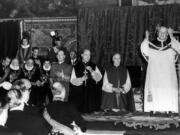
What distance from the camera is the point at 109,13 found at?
1057 centimetres

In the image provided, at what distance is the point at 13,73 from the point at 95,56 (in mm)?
2586

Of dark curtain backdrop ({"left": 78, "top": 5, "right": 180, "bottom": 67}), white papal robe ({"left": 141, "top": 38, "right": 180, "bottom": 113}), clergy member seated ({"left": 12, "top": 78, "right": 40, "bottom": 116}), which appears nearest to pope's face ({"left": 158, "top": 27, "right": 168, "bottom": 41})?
white papal robe ({"left": 141, "top": 38, "right": 180, "bottom": 113})

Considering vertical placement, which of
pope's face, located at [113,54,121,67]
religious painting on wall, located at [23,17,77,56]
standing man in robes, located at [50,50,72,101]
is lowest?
standing man in robes, located at [50,50,72,101]

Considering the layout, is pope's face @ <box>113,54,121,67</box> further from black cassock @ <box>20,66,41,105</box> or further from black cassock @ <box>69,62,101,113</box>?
black cassock @ <box>20,66,41,105</box>

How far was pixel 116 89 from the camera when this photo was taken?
7.50 meters

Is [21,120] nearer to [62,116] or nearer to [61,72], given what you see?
[62,116]

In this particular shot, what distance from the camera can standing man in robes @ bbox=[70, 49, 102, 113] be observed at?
791 cm

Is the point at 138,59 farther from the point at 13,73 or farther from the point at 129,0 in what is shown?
the point at 13,73

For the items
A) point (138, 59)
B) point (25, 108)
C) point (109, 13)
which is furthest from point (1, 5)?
point (25, 108)

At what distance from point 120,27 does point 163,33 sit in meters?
3.13

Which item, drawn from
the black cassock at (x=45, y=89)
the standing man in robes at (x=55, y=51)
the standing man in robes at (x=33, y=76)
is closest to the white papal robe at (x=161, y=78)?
the standing man in robes at (x=55, y=51)

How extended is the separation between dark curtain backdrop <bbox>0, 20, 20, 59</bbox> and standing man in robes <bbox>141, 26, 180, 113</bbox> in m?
4.58

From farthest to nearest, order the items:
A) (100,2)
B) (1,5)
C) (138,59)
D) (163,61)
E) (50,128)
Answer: (1,5) < (100,2) < (138,59) < (163,61) < (50,128)

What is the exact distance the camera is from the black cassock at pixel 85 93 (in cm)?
797
